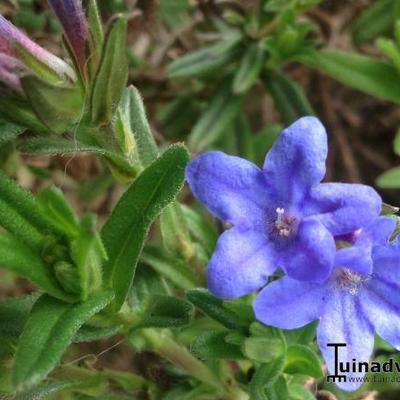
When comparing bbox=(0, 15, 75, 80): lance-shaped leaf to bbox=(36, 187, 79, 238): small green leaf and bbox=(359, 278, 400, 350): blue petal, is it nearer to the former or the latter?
bbox=(36, 187, 79, 238): small green leaf

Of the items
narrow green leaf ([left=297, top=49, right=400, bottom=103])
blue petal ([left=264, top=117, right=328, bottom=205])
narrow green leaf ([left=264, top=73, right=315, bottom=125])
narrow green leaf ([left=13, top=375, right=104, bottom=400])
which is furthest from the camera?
narrow green leaf ([left=264, top=73, right=315, bottom=125])

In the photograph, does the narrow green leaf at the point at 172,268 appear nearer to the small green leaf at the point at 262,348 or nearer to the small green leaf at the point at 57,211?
the small green leaf at the point at 262,348

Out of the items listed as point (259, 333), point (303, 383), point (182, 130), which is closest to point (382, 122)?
point (182, 130)

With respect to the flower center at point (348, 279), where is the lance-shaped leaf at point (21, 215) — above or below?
above

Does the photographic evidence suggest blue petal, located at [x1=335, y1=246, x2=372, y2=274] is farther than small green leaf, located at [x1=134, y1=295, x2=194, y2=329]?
No

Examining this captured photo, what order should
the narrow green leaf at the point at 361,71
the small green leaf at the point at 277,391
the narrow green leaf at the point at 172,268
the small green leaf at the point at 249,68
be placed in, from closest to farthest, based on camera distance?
the small green leaf at the point at 277,391 < the narrow green leaf at the point at 172,268 < the narrow green leaf at the point at 361,71 < the small green leaf at the point at 249,68

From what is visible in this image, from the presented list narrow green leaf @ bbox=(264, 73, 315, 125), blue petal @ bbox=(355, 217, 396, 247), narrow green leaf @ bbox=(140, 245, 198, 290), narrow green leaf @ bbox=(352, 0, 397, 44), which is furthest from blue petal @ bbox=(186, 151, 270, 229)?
narrow green leaf @ bbox=(352, 0, 397, 44)

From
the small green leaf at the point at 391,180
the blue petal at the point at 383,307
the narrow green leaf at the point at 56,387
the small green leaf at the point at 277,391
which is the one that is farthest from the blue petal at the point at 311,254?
the small green leaf at the point at 391,180

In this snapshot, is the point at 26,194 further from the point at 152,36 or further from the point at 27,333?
the point at 152,36
